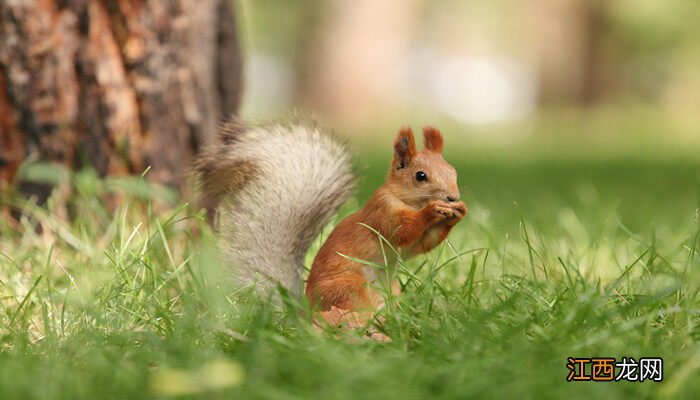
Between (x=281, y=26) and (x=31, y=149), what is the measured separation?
754 inches

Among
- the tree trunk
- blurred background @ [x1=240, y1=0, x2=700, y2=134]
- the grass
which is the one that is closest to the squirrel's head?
the grass

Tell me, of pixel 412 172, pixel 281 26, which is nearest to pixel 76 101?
pixel 412 172

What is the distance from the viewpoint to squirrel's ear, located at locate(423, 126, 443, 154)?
201cm

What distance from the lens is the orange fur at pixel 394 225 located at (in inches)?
73.7

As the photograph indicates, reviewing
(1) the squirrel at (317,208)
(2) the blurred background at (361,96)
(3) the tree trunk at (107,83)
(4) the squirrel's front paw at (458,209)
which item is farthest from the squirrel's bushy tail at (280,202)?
(3) the tree trunk at (107,83)

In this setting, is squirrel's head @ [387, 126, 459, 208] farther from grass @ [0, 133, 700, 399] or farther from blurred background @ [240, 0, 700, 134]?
blurred background @ [240, 0, 700, 134]

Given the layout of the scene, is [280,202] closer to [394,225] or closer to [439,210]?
[394,225]

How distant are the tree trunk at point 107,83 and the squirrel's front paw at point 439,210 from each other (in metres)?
1.55

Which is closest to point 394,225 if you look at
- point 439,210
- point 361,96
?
point 439,210

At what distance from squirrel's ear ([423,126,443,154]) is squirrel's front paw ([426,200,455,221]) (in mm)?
198

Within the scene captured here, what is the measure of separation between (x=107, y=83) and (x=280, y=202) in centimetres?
123

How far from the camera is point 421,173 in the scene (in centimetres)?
194

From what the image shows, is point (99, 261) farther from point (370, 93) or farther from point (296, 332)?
point (370, 93)

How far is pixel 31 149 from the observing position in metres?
2.98
